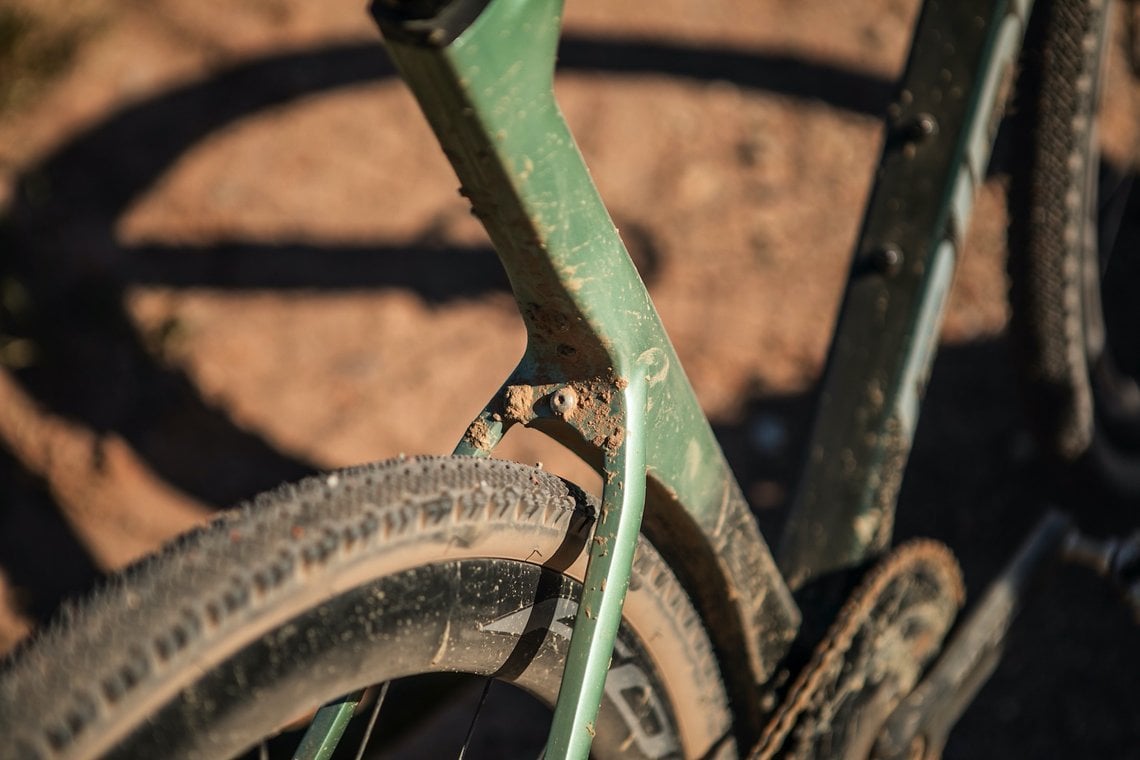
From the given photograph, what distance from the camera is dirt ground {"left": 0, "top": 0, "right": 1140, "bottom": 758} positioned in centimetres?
214

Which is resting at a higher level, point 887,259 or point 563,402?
point 563,402

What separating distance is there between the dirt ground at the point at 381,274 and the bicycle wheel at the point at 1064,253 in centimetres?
14

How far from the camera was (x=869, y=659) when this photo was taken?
133 centimetres

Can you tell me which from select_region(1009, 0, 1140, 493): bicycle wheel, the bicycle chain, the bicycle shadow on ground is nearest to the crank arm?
the bicycle chain

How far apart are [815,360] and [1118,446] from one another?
69cm

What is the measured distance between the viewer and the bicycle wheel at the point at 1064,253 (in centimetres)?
154

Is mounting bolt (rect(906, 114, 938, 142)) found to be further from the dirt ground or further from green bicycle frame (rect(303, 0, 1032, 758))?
the dirt ground

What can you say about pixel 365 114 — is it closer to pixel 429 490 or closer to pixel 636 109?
pixel 636 109

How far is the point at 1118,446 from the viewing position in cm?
205

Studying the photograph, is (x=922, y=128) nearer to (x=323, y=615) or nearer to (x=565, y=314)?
(x=565, y=314)

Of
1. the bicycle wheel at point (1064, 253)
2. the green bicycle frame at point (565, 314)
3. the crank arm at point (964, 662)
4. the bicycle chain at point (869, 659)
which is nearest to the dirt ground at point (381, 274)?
the bicycle wheel at point (1064, 253)

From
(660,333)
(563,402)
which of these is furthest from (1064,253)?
(563,402)

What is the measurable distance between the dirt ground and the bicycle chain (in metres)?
0.65

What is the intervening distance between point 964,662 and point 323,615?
102 cm
